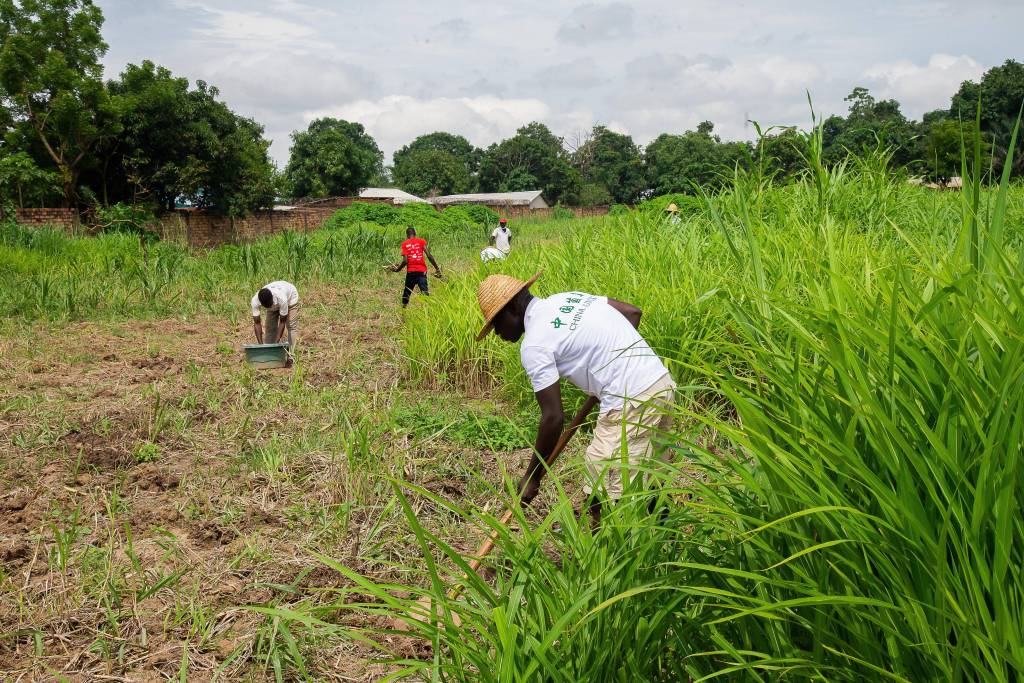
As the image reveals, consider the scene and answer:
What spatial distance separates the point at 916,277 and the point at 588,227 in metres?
4.22

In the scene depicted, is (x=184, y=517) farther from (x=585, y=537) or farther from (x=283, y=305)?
(x=283, y=305)

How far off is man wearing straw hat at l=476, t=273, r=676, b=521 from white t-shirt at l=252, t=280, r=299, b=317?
452cm

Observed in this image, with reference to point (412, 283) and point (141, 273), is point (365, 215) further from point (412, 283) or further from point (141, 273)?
point (412, 283)

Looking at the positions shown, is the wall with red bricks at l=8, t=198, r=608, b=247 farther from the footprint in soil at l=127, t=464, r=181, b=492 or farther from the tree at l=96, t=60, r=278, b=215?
the footprint in soil at l=127, t=464, r=181, b=492

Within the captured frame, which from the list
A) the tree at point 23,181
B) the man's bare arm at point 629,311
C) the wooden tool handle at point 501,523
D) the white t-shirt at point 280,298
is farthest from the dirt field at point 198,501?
the tree at point 23,181

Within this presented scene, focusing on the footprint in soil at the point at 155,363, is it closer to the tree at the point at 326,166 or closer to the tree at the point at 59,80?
the tree at the point at 59,80

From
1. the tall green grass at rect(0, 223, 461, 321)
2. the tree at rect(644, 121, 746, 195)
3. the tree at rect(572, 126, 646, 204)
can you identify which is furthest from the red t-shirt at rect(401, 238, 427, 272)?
the tree at rect(572, 126, 646, 204)

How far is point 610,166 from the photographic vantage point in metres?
72.1

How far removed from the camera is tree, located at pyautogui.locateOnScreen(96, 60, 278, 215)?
24.3m

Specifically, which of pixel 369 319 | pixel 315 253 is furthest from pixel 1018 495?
pixel 315 253

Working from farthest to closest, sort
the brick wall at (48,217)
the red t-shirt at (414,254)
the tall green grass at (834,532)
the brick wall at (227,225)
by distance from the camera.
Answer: the brick wall at (227,225), the brick wall at (48,217), the red t-shirt at (414,254), the tall green grass at (834,532)

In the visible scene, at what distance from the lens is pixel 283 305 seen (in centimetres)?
743

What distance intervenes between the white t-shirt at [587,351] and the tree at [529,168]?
6473 centimetres

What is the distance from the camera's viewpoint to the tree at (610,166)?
221 ft
